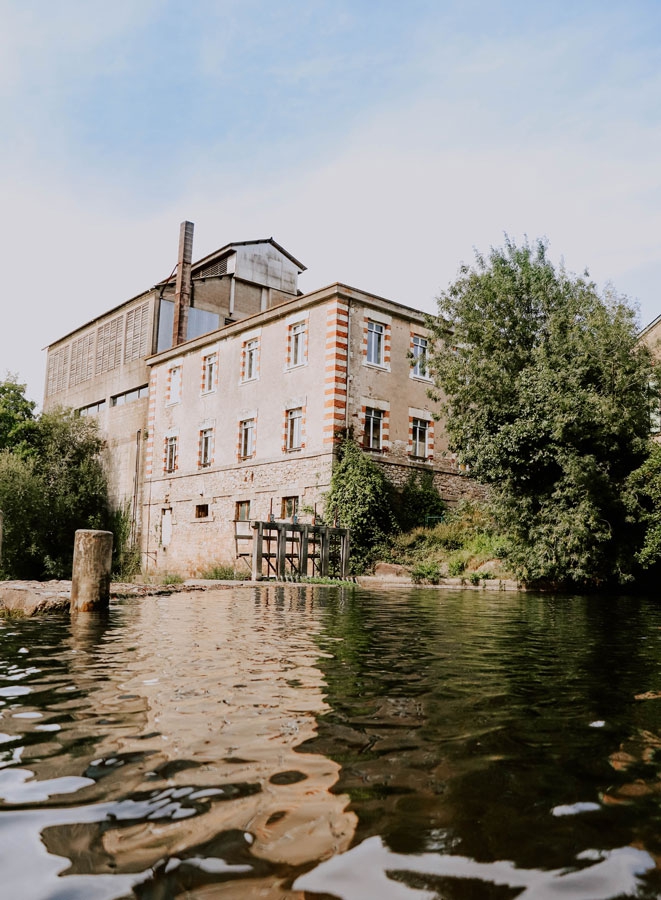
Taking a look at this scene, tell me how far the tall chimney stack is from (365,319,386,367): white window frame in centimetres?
1029

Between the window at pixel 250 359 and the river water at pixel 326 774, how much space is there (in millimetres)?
21031

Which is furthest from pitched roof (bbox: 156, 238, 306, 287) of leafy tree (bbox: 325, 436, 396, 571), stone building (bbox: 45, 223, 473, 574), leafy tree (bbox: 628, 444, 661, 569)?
leafy tree (bbox: 628, 444, 661, 569)

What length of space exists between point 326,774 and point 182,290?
100ft

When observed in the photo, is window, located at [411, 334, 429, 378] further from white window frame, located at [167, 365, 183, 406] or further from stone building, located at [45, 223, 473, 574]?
white window frame, located at [167, 365, 183, 406]

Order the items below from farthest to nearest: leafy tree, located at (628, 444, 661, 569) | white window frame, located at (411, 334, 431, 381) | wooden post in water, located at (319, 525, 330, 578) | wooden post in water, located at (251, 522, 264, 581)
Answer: white window frame, located at (411, 334, 431, 381)
wooden post in water, located at (319, 525, 330, 578)
wooden post in water, located at (251, 522, 264, 581)
leafy tree, located at (628, 444, 661, 569)

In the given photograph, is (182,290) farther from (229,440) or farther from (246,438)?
(246,438)

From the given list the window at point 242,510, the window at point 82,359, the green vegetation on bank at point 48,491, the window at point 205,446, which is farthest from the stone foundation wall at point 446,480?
the window at point 82,359

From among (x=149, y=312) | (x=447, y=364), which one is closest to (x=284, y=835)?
(x=447, y=364)

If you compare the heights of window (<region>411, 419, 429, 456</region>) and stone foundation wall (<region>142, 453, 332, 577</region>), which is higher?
window (<region>411, 419, 429, 456</region>)

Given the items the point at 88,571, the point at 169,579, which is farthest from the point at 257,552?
the point at 88,571

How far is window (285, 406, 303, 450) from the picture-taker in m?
24.2

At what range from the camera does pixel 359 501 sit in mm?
22031

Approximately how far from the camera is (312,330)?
24.2m

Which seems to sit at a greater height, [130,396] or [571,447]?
[130,396]
